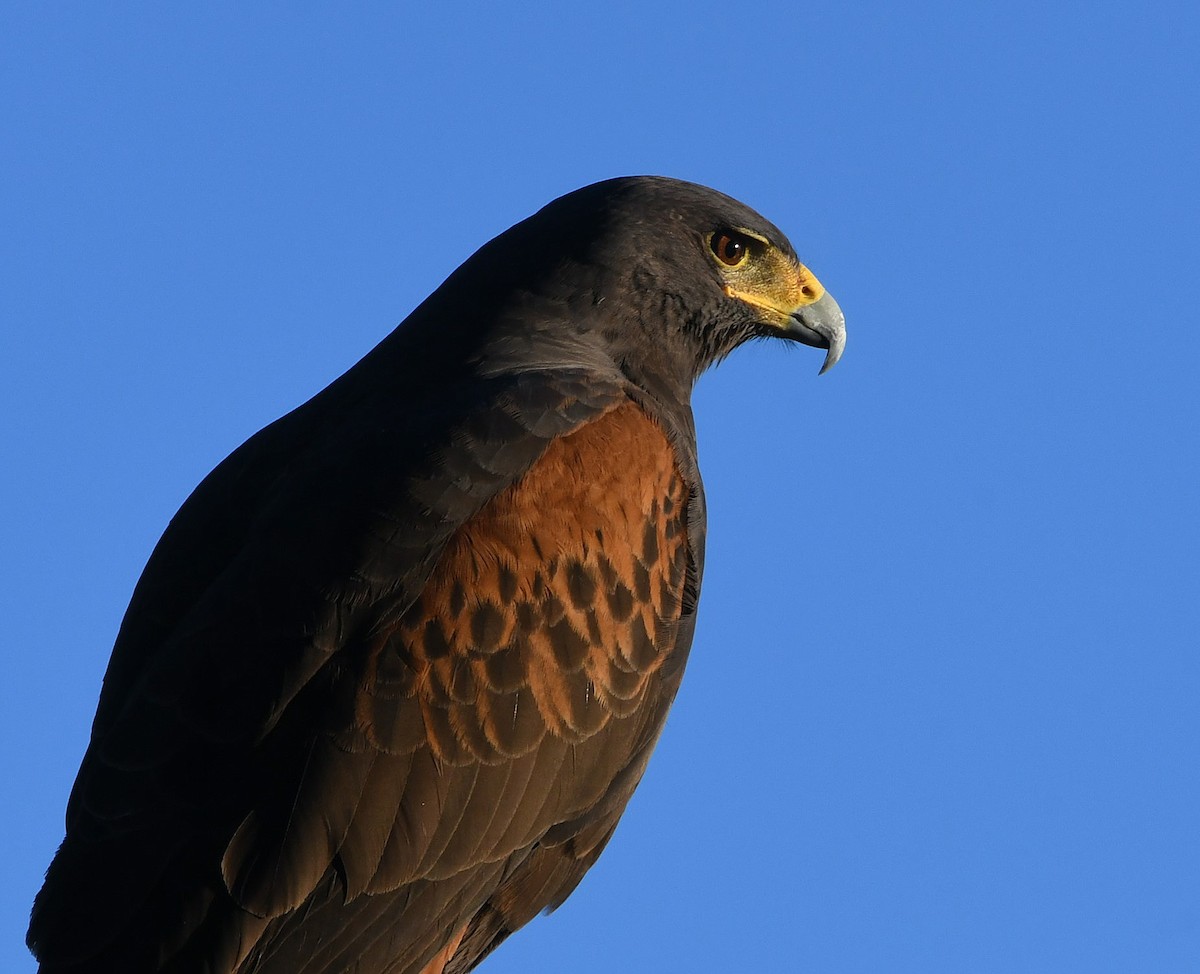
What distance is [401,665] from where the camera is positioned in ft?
18.3

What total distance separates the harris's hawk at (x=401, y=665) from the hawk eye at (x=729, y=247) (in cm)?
74

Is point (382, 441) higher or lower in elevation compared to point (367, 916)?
higher

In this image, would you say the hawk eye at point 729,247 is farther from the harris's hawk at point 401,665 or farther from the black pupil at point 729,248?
the harris's hawk at point 401,665

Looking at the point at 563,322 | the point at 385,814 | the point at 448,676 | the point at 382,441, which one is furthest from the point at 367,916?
the point at 563,322

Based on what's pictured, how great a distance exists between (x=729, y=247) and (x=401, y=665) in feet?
9.17

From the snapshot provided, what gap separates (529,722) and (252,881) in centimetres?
108

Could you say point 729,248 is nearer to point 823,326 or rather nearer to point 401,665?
point 823,326

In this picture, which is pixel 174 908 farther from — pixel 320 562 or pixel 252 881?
pixel 320 562

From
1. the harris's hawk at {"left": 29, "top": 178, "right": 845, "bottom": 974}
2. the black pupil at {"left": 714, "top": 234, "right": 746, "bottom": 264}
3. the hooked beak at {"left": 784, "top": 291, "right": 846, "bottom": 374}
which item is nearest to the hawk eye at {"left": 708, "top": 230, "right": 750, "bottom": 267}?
the black pupil at {"left": 714, "top": 234, "right": 746, "bottom": 264}

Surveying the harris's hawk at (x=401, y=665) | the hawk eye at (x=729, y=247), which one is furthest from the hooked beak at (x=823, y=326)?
the harris's hawk at (x=401, y=665)

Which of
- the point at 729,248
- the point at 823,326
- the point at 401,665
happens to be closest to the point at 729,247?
the point at 729,248

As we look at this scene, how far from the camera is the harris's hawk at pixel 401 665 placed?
528 cm

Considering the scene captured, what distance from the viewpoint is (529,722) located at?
5887 mm

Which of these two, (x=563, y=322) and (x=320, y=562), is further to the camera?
(x=563, y=322)
